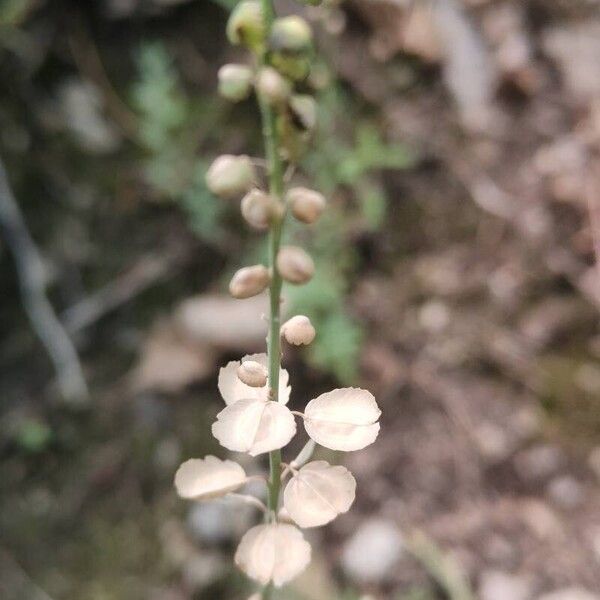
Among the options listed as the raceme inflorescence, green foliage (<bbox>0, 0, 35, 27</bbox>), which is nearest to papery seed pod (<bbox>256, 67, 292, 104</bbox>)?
the raceme inflorescence

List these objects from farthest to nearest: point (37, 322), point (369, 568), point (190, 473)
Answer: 1. point (37, 322)
2. point (369, 568)
3. point (190, 473)

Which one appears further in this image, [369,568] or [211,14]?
[211,14]

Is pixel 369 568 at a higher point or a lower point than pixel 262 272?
lower

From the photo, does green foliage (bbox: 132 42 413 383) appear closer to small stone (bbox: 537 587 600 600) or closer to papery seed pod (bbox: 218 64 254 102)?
small stone (bbox: 537 587 600 600)

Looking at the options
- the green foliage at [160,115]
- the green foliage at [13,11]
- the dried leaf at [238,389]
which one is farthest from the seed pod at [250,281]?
the green foliage at [13,11]

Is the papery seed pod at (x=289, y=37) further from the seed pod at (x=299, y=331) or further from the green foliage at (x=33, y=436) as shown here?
the green foliage at (x=33, y=436)

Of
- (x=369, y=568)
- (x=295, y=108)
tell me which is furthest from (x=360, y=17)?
(x=295, y=108)

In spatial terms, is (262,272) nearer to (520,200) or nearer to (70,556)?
(70,556)
